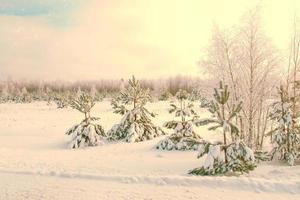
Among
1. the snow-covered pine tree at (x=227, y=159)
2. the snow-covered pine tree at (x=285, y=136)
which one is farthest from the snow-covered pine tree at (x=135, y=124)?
the snow-covered pine tree at (x=227, y=159)

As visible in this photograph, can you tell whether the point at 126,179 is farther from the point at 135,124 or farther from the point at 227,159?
the point at 135,124

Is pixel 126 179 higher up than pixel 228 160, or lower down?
lower down

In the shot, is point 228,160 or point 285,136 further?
point 285,136

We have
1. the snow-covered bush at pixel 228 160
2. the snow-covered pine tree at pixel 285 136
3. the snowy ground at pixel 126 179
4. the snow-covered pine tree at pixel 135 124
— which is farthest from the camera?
the snow-covered pine tree at pixel 135 124

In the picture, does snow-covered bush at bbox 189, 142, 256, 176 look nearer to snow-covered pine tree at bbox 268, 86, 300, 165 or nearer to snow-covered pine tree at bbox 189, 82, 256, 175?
snow-covered pine tree at bbox 189, 82, 256, 175

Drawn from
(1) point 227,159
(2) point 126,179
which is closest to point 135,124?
(1) point 227,159

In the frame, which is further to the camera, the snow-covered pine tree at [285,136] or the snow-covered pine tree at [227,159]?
the snow-covered pine tree at [285,136]

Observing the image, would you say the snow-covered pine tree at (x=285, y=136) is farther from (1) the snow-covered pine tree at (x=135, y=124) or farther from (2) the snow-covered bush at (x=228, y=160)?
(1) the snow-covered pine tree at (x=135, y=124)

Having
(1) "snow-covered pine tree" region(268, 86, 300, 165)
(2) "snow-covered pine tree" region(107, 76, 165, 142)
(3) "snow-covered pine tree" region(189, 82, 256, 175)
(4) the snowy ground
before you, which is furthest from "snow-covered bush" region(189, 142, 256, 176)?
(2) "snow-covered pine tree" region(107, 76, 165, 142)

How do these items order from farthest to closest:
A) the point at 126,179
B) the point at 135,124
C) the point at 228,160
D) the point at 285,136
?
the point at 135,124 < the point at 285,136 < the point at 228,160 < the point at 126,179

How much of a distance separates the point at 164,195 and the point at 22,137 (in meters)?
17.2

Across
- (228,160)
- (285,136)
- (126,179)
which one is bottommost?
(126,179)

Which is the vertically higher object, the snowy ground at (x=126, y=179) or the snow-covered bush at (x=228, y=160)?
the snow-covered bush at (x=228, y=160)

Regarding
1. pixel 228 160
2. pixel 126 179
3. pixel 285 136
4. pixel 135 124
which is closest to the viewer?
pixel 126 179
